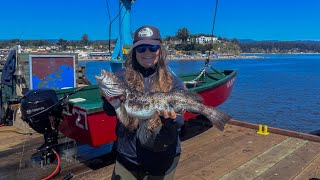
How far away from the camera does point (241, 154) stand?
5516 millimetres

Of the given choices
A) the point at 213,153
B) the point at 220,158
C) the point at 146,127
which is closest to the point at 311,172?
the point at 220,158

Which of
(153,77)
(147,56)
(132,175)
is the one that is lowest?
(132,175)

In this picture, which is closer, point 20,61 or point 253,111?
point 20,61

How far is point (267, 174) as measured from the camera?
462cm

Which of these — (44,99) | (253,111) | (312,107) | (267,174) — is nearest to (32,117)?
(44,99)

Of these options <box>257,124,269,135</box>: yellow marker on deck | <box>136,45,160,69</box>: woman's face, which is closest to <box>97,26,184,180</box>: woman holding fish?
<box>136,45,160,69</box>: woman's face

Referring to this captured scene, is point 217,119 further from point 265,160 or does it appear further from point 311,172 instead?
point 265,160

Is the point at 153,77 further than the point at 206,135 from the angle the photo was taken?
No

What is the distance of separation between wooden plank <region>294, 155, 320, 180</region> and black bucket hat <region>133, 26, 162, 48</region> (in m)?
3.28

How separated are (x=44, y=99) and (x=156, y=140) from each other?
2918mm

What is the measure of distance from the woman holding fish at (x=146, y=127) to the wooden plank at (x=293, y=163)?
2.55 meters

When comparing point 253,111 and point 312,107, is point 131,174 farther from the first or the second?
point 312,107

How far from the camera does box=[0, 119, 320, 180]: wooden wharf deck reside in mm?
4625

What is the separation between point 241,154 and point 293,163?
88 centimetres
